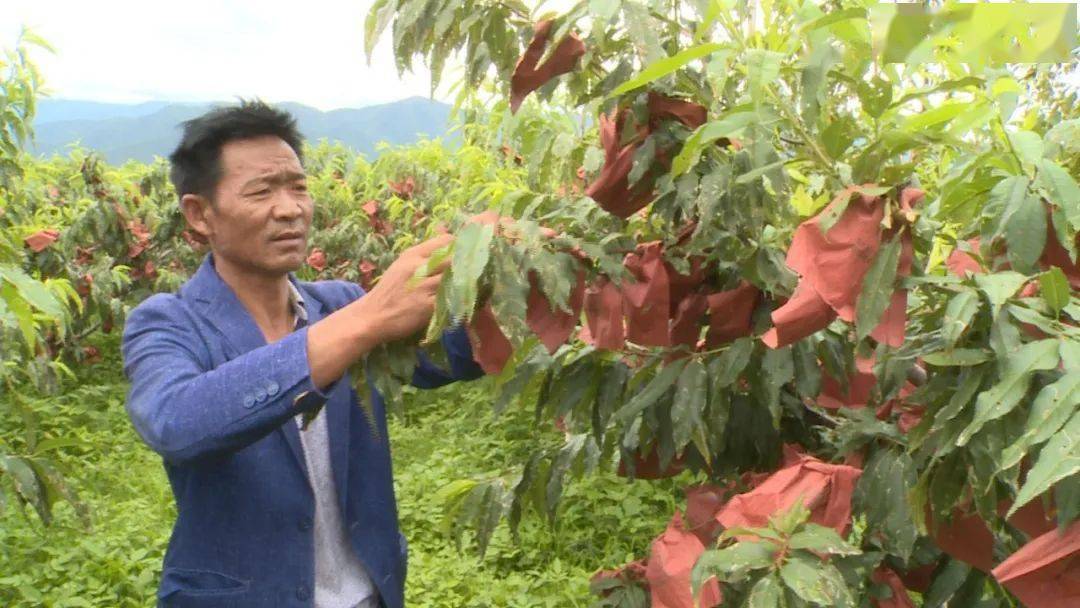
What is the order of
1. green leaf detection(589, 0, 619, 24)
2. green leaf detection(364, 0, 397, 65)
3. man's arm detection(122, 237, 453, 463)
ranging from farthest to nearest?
green leaf detection(364, 0, 397, 65)
man's arm detection(122, 237, 453, 463)
green leaf detection(589, 0, 619, 24)

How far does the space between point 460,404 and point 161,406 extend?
4018mm

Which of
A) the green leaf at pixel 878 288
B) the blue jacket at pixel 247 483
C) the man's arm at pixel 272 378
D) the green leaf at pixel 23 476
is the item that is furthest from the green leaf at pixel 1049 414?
the green leaf at pixel 23 476

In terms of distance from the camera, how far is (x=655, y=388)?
106 centimetres

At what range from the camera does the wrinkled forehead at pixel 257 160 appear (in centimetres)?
150

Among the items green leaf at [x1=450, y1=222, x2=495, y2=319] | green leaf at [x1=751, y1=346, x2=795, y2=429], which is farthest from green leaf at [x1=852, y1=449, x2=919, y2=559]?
green leaf at [x1=450, y1=222, x2=495, y2=319]

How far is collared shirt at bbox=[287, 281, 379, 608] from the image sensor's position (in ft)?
4.92

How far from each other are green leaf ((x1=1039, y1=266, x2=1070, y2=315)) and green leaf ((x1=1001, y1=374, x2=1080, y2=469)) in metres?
0.08

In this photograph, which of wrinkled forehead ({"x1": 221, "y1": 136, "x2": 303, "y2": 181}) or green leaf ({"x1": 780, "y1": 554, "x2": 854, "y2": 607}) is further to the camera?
wrinkled forehead ({"x1": 221, "y1": 136, "x2": 303, "y2": 181})

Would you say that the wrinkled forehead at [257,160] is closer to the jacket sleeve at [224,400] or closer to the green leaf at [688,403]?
the jacket sleeve at [224,400]

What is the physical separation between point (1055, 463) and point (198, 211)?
4.15 ft

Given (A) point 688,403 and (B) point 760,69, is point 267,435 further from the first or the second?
(B) point 760,69

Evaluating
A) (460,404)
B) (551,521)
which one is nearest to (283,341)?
(551,521)

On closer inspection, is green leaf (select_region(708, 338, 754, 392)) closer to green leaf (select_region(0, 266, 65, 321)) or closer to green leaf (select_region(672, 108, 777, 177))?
green leaf (select_region(672, 108, 777, 177))

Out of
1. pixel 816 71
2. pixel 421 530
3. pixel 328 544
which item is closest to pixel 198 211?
pixel 328 544
